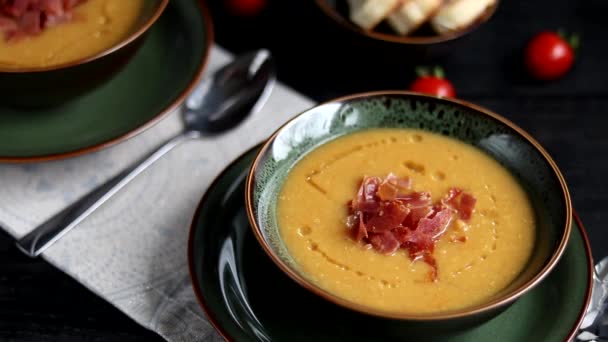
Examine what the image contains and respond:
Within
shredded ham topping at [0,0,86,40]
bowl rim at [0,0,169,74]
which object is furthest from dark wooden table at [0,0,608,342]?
shredded ham topping at [0,0,86,40]

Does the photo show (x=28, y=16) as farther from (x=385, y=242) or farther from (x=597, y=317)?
(x=597, y=317)

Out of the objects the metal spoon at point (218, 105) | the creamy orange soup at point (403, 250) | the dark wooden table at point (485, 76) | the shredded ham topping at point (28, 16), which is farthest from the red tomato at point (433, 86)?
the shredded ham topping at point (28, 16)

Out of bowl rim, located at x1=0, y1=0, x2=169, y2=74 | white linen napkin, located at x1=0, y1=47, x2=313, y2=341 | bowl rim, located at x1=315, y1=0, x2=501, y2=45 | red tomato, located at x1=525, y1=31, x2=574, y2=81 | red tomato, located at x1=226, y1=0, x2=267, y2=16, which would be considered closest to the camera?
white linen napkin, located at x1=0, y1=47, x2=313, y2=341

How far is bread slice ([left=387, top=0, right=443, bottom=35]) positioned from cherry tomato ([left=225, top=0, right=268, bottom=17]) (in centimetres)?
65

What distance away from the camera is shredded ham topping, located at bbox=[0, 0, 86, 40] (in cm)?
250

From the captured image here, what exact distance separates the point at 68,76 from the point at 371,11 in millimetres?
1115

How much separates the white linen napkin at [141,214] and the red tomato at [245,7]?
0.65 meters

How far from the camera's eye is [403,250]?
6.39ft

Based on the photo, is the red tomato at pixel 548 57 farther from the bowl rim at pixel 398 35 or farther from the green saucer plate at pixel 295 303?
the green saucer plate at pixel 295 303

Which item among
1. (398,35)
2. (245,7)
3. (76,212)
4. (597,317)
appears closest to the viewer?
(597,317)

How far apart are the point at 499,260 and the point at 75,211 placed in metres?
1.20

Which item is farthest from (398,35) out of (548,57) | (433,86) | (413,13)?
(548,57)

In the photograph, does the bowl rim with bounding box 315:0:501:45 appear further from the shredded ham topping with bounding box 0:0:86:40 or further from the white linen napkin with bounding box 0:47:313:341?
the shredded ham topping with bounding box 0:0:86:40

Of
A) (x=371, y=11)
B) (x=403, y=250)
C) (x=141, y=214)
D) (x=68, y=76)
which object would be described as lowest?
(x=141, y=214)
